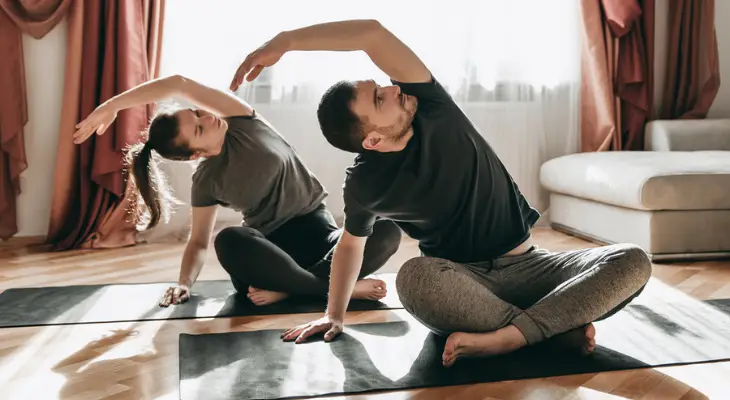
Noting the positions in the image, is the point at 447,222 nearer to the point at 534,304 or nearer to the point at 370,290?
the point at 534,304

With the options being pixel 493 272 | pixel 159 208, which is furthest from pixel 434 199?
pixel 159 208

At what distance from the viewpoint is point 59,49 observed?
11.6ft

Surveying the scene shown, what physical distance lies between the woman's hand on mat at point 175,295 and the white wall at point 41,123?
1548mm

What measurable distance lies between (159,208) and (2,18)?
5.68 ft

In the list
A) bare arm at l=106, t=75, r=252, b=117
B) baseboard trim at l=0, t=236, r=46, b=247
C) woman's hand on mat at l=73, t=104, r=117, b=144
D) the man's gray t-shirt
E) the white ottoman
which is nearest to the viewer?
woman's hand on mat at l=73, t=104, r=117, b=144

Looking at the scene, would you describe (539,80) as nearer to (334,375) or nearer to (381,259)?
(381,259)

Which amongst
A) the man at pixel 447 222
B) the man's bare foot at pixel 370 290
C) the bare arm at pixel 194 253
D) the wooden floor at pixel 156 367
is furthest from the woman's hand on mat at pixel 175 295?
the man at pixel 447 222

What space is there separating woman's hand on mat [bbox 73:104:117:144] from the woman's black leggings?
432mm

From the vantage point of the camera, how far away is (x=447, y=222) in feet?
5.74

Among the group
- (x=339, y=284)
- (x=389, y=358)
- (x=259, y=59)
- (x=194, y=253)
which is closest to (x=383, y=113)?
(x=259, y=59)

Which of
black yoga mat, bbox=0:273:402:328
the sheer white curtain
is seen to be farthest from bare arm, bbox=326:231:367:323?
the sheer white curtain

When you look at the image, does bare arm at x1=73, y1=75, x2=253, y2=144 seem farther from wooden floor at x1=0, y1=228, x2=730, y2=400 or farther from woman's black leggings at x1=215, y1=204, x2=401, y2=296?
wooden floor at x1=0, y1=228, x2=730, y2=400

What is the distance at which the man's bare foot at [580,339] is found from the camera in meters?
1.68

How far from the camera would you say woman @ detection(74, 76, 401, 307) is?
218 centimetres
